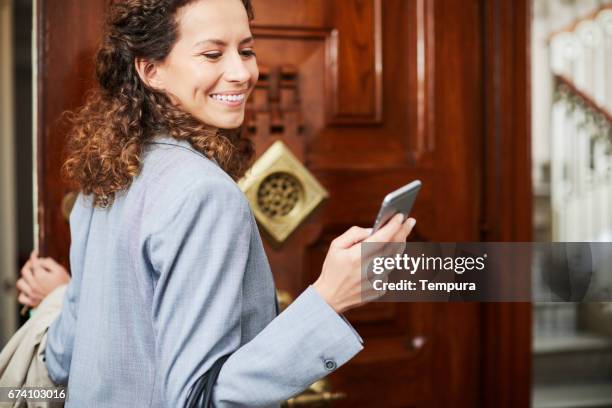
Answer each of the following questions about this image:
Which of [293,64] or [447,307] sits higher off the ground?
[293,64]

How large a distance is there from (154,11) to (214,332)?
370 mm

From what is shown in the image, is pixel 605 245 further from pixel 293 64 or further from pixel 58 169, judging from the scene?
pixel 58 169

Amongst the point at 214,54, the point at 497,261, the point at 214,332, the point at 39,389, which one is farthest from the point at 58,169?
the point at 497,261

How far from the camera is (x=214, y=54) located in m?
0.78

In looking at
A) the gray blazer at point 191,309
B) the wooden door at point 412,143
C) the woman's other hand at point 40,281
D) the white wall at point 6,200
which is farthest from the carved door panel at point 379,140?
the white wall at point 6,200

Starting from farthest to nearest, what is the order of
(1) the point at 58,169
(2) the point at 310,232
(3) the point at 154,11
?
(2) the point at 310,232, (1) the point at 58,169, (3) the point at 154,11

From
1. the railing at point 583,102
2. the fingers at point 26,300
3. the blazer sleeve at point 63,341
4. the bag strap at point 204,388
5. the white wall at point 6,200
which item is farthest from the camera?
the white wall at point 6,200

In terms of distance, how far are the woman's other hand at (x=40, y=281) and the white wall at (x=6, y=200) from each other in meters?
1.08

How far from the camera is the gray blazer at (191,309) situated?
669 millimetres

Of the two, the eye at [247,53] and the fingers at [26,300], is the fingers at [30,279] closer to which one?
the fingers at [26,300]

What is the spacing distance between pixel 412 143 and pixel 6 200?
1675 millimetres

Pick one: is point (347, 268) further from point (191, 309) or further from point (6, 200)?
point (6, 200)

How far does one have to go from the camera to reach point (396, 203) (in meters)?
0.68
